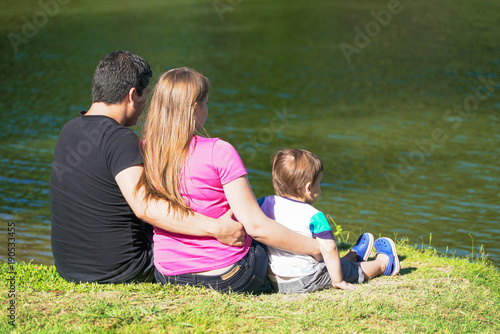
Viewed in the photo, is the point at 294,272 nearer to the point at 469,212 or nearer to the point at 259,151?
the point at 469,212

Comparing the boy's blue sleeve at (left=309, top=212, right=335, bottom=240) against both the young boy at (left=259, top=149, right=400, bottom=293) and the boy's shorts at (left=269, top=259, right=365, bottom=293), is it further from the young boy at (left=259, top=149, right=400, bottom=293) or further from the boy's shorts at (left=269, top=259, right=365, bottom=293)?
the boy's shorts at (left=269, top=259, right=365, bottom=293)

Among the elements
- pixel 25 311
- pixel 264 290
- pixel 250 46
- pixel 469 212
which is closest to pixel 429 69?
pixel 250 46

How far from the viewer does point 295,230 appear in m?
4.23

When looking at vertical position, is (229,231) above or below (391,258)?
above

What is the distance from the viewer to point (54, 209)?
4.07 metres

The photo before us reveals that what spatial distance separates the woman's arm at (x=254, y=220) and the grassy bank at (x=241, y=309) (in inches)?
14.8

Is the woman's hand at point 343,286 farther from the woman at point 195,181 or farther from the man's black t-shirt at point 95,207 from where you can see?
the man's black t-shirt at point 95,207

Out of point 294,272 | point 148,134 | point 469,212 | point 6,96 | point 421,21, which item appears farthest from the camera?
point 421,21

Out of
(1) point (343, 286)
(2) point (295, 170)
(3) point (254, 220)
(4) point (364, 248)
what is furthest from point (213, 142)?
(4) point (364, 248)

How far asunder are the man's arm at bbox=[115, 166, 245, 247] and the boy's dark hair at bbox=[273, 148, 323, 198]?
0.64 meters

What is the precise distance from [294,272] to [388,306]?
661mm

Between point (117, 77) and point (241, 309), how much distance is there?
5.25ft

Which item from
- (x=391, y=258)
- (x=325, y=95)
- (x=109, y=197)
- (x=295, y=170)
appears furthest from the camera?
(x=325, y=95)

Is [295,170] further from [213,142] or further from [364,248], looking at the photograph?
[364,248]
